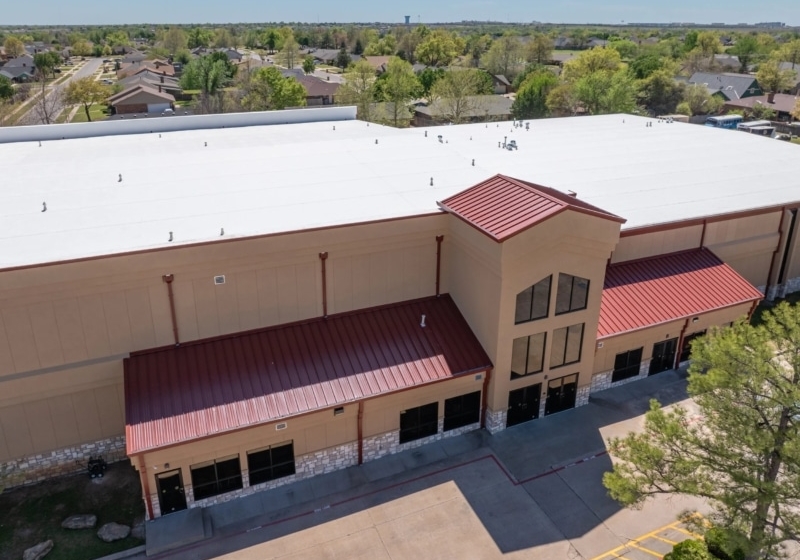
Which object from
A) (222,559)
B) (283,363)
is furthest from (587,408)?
(222,559)

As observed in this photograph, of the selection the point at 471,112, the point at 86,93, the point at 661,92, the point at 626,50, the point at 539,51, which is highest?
the point at 626,50

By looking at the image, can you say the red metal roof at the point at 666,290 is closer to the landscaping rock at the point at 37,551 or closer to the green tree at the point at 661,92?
the landscaping rock at the point at 37,551

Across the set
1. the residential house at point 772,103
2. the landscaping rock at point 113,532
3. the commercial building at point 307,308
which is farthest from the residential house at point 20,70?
the residential house at point 772,103

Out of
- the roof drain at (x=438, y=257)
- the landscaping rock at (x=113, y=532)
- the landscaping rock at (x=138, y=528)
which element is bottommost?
the landscaping rock at (x=138, y=528)

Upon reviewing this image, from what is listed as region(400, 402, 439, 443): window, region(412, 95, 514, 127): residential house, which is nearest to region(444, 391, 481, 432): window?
region(400, 402, 439, 443): window

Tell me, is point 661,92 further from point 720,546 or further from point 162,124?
point 720,546

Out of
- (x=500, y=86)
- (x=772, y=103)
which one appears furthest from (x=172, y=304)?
(x=500, y=86)
